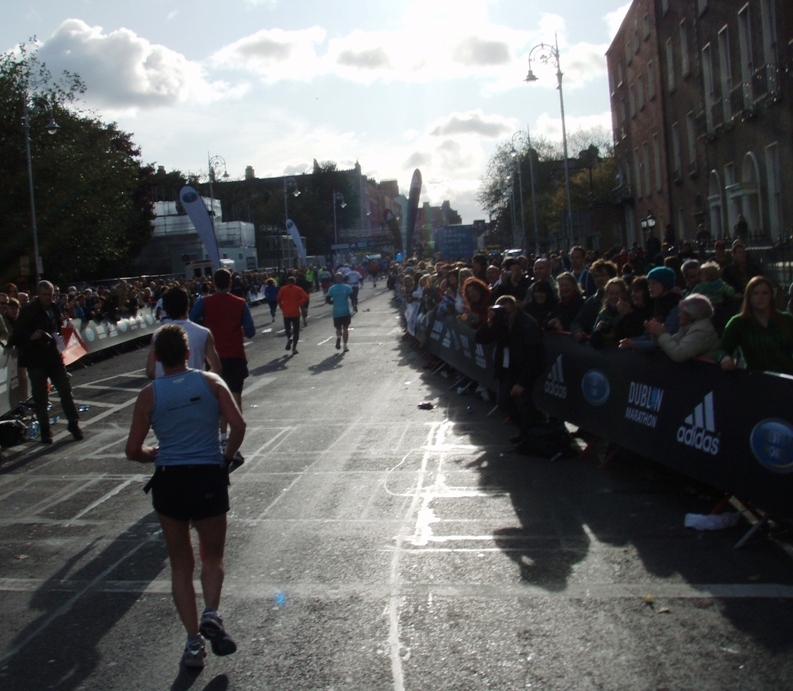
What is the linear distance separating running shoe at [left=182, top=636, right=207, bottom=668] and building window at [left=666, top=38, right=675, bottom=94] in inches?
1278

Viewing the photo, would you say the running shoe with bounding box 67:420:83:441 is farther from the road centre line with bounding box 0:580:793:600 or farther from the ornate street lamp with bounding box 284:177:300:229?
the ornate street lamp with bounding box 284:177:300:229

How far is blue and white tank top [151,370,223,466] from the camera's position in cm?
465

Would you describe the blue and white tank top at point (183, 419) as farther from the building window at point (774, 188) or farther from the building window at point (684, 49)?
the building window at point (684, 49)

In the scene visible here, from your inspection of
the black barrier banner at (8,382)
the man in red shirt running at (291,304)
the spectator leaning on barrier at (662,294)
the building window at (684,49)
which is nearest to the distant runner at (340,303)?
the man in red shirt running at (291,304)

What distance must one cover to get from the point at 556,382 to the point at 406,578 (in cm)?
489

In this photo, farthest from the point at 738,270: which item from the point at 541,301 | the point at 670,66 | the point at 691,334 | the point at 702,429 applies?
the point at 670,66

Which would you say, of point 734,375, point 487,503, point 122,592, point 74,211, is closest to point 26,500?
point 122,592

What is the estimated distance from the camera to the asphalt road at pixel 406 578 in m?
4.42

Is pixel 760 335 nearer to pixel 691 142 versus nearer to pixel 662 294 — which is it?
pixel 662 294

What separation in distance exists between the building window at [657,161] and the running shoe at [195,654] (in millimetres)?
34784

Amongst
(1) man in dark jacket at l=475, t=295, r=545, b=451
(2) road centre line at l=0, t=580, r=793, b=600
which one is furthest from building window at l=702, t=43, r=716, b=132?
(2) road centre line at l=0, t=580, r=793, b=600

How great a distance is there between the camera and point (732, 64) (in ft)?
83.4

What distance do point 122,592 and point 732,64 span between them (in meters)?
24.3

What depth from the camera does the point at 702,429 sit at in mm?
6887
